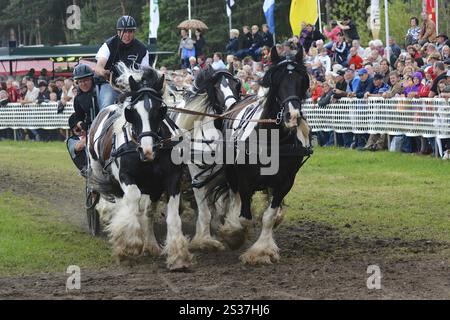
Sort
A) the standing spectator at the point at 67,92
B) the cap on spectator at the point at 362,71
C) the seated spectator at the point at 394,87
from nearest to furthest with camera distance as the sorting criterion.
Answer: the seated spectator at the point at 394,87 → the cap on spectator at the point at 362,71 → the standing spectator at the point at 67,92

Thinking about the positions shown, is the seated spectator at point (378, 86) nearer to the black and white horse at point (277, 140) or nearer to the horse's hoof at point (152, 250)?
the black and white horse at point (277, 140)

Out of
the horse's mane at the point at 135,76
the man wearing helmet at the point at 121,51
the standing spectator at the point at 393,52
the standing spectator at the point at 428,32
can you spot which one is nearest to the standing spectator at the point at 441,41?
the standing spectator at the point at 428,32

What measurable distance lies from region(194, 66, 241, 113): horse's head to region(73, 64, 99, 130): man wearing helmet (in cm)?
163

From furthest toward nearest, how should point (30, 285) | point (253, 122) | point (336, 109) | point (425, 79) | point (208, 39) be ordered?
point (208, 39) < point (336, 109) < point (425, 79) < point (253, 122) < point (30, 285)

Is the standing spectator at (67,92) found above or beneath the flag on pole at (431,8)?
beneath

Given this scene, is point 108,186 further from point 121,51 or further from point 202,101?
point 121,51

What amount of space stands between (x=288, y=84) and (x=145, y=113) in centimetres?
147

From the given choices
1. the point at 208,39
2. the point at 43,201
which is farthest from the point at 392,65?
the point at 208,39

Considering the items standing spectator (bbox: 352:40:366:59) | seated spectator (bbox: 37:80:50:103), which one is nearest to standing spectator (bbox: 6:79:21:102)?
seated spectator (bbox: 37:80:50:103)

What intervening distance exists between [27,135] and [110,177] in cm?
1999

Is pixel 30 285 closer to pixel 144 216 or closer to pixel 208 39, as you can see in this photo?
pixel 144 216

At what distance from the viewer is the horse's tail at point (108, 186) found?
1127cm

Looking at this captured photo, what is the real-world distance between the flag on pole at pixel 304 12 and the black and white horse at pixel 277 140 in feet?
53.5
